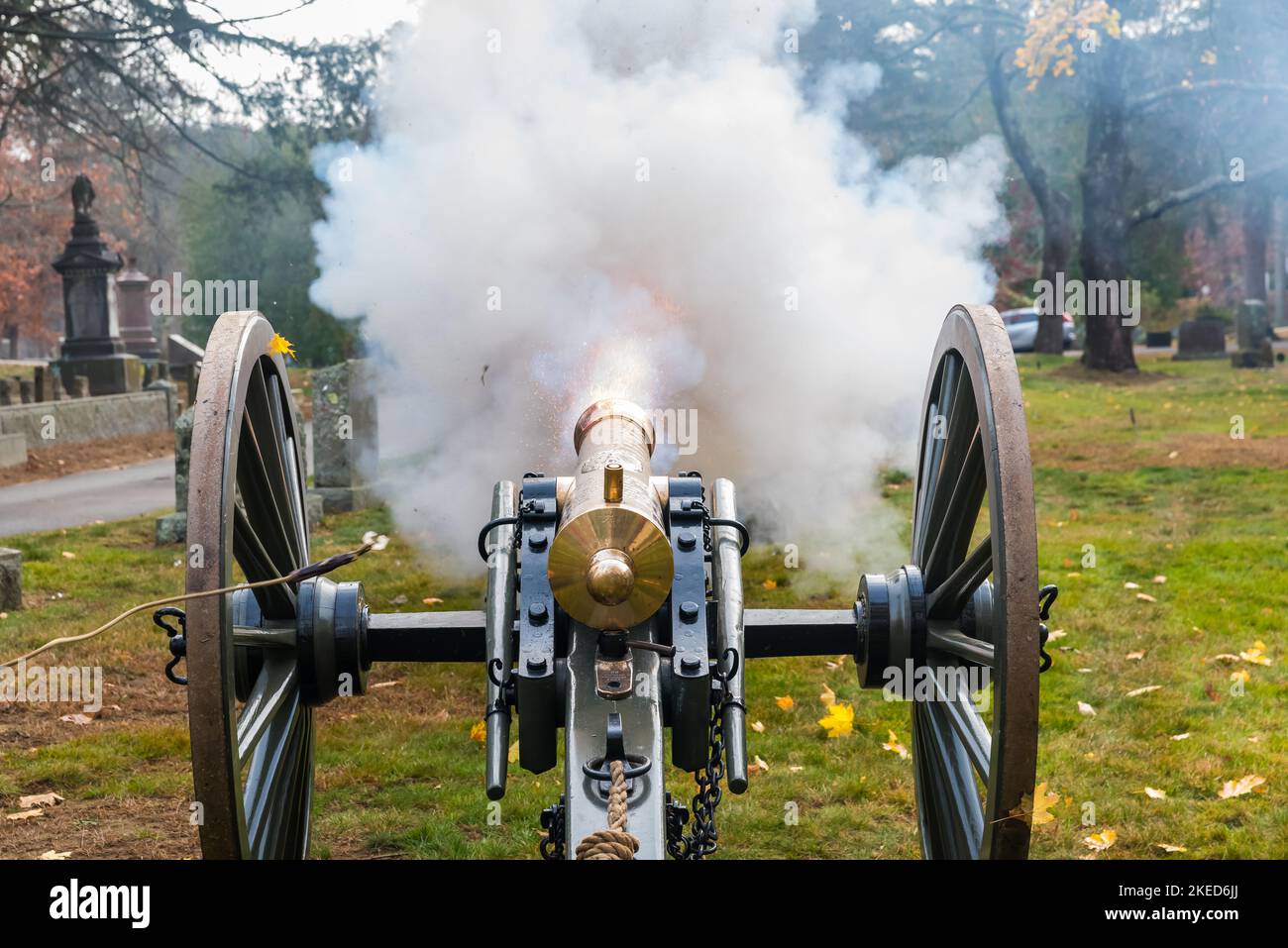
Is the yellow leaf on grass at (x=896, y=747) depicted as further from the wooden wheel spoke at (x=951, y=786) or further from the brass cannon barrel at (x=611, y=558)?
the brass cannon barrel at (x=611, y=558)

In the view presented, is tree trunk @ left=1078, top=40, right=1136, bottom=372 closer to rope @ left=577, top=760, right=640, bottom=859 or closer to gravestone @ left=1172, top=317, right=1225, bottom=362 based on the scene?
gravestone @ left=1172, top=317, right=1225, bottom=362

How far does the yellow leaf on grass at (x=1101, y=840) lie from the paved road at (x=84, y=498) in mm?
8806

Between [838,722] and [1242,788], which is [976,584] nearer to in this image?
[1242,788]

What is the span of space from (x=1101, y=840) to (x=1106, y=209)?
18.4m

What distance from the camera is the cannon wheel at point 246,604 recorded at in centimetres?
261

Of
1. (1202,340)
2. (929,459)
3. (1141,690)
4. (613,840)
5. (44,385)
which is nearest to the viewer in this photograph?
(613,840)

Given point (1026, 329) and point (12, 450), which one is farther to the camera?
point (1026, 329)

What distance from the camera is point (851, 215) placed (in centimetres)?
742

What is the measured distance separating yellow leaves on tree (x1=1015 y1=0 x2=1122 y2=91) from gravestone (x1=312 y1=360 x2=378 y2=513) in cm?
1068

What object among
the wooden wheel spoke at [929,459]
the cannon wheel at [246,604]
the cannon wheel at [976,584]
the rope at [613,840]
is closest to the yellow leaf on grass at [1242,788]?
the cannon wheel at [976,584]

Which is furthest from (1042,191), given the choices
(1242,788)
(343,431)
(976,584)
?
(976,584)

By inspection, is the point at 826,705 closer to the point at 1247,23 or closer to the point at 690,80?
the point at 690,80

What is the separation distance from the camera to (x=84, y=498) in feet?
41.7
